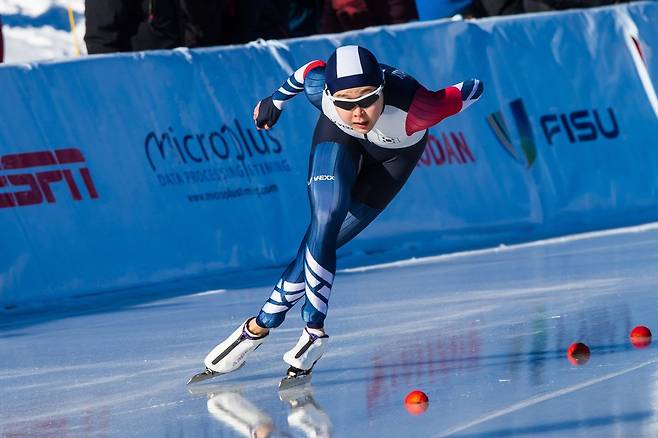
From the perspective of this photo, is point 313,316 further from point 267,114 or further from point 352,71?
point 352,71

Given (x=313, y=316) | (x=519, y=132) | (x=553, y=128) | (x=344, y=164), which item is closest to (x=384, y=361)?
(x=313, y=316)

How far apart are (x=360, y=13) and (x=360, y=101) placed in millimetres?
6368

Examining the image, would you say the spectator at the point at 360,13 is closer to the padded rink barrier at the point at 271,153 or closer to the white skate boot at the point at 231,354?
the padded rink barrier at the point at 271,153

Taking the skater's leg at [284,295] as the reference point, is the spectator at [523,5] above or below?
below

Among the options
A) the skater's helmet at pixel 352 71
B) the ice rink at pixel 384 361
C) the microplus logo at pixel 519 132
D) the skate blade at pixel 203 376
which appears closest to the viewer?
the ice rink at pixel 384 361

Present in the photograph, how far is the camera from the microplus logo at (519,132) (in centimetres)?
1175

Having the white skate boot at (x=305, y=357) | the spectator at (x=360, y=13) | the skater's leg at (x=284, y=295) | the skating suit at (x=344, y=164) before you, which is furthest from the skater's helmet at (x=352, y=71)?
the spectator at (x=360, y=13)

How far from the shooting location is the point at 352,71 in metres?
5.79

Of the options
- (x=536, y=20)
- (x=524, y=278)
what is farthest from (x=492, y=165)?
(x=524, y=278)

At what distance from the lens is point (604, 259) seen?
9914 millimetres

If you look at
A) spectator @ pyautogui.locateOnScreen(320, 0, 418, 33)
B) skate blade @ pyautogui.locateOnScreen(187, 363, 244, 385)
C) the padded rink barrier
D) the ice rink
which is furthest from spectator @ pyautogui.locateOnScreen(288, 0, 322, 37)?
skate blade @ pyautogui.locateOnScreen(187, 363, 244, 385)

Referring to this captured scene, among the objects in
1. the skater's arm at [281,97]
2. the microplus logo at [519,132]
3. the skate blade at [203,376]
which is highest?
the skater's arm at [281,97]

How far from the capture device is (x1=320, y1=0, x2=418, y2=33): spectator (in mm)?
12023

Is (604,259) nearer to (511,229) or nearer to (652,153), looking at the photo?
(511,229)
